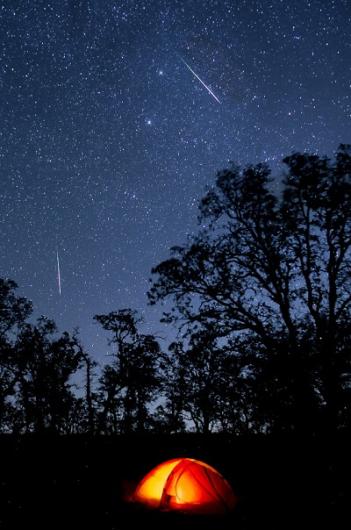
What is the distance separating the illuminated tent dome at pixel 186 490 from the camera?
876 centimetres

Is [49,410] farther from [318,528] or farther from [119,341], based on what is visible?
[318,528]

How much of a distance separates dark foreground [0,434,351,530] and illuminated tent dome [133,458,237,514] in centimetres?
23

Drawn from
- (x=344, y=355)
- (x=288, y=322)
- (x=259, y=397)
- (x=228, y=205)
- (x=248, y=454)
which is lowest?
(x=248, y=454)

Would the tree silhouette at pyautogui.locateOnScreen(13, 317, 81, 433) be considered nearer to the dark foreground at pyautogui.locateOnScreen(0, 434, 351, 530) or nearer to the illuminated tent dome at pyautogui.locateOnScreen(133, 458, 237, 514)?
the dark foreground at pyautogui.locateOnScreen(0, 434, 351, 530)

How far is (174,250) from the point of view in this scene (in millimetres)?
16609

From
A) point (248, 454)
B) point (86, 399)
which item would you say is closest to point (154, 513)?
point (248, 454)

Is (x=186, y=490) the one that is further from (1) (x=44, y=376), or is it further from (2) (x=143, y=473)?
(1) (x=44, y=376)

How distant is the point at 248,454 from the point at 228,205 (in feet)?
35.6

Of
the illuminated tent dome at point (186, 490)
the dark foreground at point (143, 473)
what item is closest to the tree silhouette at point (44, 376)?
the dark foreground at point (143, 473)

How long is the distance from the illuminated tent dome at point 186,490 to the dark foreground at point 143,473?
235mm

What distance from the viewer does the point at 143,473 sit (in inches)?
562

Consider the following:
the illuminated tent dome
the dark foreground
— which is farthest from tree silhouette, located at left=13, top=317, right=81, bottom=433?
the illuminated tent dome

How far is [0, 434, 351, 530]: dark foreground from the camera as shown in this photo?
862 centimetres

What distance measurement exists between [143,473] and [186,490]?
601cm
